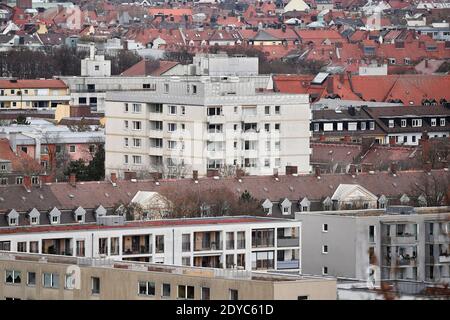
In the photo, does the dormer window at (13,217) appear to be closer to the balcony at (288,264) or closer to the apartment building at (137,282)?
the balcony at (288,264)

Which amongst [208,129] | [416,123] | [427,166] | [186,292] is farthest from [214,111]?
[186,292]

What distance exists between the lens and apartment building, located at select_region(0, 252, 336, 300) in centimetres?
2738

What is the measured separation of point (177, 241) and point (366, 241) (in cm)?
298

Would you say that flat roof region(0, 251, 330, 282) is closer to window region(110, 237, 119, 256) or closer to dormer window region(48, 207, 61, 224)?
window region(110, 237, 119, 256)

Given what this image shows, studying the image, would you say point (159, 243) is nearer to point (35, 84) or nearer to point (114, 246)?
point (114, 246)

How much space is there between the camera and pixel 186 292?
28.4 meters

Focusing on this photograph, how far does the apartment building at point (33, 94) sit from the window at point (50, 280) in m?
58.6

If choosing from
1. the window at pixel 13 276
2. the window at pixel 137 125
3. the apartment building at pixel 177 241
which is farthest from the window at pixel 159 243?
the window at pixel 137 125

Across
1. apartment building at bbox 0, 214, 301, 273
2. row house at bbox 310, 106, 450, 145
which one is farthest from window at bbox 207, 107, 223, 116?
apartment building at bbox 0, 214, 301, 273

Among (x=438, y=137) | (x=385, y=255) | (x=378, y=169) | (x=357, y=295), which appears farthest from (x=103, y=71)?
(x=357, y=295)

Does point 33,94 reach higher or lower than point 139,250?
A: higher

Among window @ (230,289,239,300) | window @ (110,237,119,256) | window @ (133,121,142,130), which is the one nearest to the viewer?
window @ (230,289,239,300)

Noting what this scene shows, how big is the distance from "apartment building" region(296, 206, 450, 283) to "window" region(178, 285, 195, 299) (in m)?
11.8

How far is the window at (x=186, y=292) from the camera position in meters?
28.2
